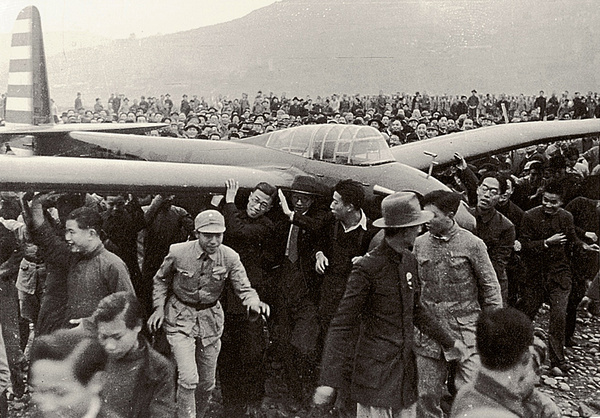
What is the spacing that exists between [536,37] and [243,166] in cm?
318

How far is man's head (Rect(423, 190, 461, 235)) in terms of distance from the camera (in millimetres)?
3934

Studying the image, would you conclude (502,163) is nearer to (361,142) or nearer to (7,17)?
(361,142)

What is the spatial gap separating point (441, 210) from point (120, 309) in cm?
240

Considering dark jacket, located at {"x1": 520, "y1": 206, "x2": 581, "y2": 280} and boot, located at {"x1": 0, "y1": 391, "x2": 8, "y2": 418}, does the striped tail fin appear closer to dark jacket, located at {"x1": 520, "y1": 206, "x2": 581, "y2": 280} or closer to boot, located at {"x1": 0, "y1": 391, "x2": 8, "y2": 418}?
boot, located at {"x1": 0, "y1": 391, "x2": 8, "y2": 418}

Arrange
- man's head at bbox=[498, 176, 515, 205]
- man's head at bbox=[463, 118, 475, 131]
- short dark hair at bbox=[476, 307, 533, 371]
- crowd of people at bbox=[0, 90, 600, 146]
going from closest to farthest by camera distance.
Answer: short dark hair at bbox=[476, 307, 533, 371] → man's head at bbox=[498, 176, 515, 205] → crowd of people at bbox=[0, 90, 600, 146] → man's head at bbox=[463, 118, 475, 131]

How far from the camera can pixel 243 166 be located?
5.54 meters

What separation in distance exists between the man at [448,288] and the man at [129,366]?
184cm

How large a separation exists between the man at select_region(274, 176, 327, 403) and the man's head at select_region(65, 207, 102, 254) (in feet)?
4.85

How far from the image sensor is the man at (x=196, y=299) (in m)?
3.88

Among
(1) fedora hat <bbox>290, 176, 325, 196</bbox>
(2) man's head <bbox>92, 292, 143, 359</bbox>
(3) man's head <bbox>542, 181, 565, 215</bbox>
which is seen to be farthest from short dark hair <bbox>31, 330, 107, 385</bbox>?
(3) man's head <bbox>542, 181, 565, 215</bbox>

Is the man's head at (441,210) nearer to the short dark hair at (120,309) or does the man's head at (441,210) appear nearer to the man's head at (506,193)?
the man's head at (506,193)

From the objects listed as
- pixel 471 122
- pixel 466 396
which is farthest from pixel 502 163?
pixel 466 396

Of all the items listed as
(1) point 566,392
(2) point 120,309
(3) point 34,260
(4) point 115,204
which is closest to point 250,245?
(2) point 120,309

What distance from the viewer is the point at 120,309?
3752mm
